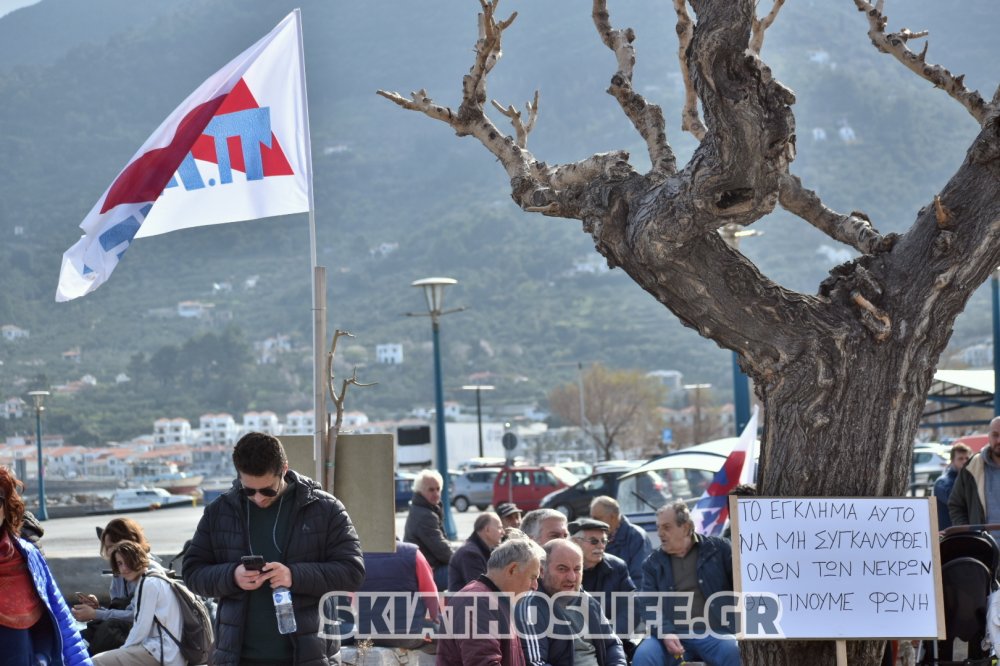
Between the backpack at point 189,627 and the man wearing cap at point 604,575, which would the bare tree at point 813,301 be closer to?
the man wearing cap at point 604,575

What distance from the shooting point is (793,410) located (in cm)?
598

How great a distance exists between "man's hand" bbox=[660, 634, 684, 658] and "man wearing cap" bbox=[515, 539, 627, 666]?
843 millimetres

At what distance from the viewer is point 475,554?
8.46 meters

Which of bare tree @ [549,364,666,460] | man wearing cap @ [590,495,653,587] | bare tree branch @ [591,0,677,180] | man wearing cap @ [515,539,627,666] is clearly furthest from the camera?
bare tree @ [549,364,666,460]

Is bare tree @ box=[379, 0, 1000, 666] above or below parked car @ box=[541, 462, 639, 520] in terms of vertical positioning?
above

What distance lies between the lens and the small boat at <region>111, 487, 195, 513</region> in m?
55.3

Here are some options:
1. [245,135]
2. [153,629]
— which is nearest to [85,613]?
Answer: [153,629]

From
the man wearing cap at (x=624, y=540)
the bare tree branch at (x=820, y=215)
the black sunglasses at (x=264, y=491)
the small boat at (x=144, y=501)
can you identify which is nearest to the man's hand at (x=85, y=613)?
the black sunglasses at (x=264, y=491)

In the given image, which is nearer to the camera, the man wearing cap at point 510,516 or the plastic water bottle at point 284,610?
the plastic water bottle at point 284,610

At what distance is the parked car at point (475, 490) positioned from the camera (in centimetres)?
4162

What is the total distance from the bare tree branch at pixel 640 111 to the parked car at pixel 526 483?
2925 centimetres

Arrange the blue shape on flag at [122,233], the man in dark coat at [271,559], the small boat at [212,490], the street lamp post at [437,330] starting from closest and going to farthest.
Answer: the man in dark coat at [271,559]
the blue shape on flag at [122,233]
the street lamp post at [437,330]
the small boat at [212,490]

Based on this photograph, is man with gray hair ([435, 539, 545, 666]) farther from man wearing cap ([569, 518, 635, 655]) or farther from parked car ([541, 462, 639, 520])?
parked car ([541, 462, 639, 520])

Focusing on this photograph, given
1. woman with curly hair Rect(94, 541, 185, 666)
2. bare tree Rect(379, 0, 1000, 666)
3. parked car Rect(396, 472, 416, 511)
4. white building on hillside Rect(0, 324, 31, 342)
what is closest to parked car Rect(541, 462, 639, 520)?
parked car Rect(396, 472, 416, 511)
